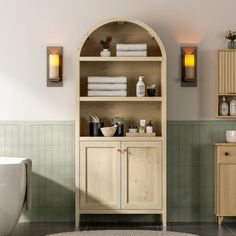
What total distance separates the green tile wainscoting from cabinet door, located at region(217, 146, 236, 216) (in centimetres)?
32

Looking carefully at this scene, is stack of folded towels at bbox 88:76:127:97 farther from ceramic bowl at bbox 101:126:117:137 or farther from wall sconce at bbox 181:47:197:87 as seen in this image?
wall sconce at bbox 181:47:197:87

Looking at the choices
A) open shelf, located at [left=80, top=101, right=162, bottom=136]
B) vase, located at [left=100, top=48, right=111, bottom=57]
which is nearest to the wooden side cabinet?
open shelf, located at [left=80, top=101, right=162, bottom=136]

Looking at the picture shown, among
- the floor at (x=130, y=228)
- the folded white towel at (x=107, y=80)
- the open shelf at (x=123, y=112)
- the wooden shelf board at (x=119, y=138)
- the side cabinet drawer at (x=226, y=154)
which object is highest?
the folded white towel at (x=107, y=80)

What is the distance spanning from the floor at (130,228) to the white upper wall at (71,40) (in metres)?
1.11

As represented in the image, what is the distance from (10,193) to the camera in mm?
5184

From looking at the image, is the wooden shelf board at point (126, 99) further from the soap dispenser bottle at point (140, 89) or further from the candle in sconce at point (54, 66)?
the candle in sconce at point (54, 66)

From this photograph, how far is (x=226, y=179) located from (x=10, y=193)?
219cm

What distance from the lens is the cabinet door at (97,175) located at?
598 centimetres

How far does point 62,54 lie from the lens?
6363 mm

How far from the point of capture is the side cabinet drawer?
6.02 metres

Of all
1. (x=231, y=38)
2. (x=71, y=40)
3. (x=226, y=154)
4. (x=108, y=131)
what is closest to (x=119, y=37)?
(x=71, y=40)

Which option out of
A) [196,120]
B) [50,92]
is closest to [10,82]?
[50,92]

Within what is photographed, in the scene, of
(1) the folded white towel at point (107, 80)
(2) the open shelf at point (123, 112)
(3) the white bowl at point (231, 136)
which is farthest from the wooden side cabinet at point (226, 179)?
(1) the folded white towel at point (107, 80)

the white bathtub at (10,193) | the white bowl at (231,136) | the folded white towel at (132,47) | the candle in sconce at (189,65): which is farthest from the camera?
the candle in sconce at (189,65)
